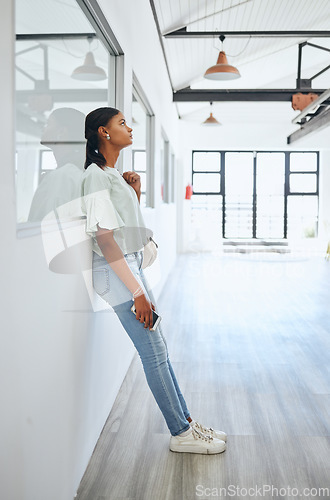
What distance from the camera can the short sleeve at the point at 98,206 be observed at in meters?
2.07

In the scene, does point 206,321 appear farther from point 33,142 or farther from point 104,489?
point 33,142

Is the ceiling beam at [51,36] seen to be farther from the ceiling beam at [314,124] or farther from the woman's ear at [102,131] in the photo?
the ceiling beam at [314,124]

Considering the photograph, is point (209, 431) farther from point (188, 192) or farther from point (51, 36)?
point (188, 192)

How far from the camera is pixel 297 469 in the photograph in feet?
7.56

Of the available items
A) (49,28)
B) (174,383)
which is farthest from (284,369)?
(49,28)

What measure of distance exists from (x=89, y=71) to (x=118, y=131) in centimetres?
58

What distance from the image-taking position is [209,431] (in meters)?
2.56

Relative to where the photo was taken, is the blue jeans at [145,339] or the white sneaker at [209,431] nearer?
the blue jeans at [145,339]

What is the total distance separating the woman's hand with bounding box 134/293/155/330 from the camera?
220 cm

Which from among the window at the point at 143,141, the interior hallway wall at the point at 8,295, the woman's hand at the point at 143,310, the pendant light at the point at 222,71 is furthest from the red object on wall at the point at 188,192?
the interior hallway wall at the point at 8,295

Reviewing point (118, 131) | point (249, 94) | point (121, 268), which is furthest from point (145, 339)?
point (249, 94)

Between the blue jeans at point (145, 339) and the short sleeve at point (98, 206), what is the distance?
25 cm

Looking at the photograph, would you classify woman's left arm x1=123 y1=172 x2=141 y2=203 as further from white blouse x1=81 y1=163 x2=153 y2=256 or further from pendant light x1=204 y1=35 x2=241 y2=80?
pendant light x1=204 y1=35 x2=241 y2=80

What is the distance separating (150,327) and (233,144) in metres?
10.2
